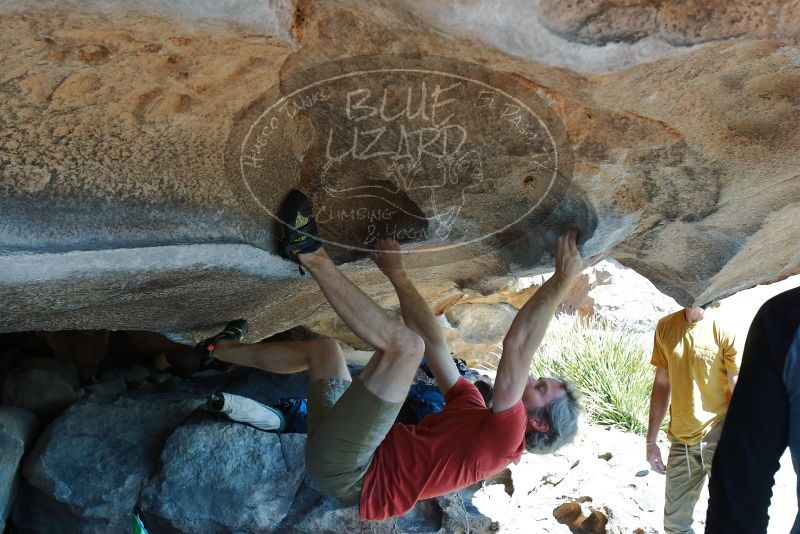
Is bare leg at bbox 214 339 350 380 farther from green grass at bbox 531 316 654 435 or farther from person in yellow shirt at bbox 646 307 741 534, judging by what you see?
green grass at bbox 531 316 654 435

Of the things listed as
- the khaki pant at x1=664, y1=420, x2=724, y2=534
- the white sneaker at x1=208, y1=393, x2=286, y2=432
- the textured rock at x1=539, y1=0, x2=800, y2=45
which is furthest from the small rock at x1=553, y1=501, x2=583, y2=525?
the textured rock at x1=539, y1=0, x2=800, y2=45

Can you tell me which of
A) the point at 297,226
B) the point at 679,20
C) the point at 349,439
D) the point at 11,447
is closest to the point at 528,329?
the point at 349,439

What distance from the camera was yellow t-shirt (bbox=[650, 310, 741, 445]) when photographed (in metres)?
3.38

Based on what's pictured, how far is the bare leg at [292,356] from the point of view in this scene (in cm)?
269

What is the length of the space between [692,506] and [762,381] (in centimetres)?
276

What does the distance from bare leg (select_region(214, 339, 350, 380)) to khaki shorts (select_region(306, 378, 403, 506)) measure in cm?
26

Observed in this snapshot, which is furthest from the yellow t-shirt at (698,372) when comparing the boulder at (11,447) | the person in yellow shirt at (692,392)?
the boulder at (11,447)

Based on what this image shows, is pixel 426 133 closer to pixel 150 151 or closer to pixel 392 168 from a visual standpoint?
pixel 392 168

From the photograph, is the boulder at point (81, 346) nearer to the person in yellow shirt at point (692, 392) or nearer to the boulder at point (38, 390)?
the boulder at point (38, 390)

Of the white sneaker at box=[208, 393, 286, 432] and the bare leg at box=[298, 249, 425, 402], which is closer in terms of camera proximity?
the bare leg at box=[298, 249, 425, 402]

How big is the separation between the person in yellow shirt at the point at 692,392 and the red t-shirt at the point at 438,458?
4.40 feet

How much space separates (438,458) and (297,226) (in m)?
0.86

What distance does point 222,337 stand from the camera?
3.06 m

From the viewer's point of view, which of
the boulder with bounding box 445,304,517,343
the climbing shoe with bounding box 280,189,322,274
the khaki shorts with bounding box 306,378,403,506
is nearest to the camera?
the khaki shorts with bounding box 306,378,403,506
